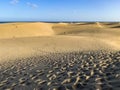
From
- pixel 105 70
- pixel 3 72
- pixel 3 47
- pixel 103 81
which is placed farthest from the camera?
pixel 3 47

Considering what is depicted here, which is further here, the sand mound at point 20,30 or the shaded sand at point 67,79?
the sand mound at point 20,30

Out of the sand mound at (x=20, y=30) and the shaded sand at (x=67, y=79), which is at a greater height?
the shaded sand at (x=67, y=79)

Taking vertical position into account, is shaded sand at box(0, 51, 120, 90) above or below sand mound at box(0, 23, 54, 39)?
above

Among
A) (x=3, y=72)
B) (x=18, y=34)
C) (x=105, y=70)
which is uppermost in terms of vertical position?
(x=105, y=70)

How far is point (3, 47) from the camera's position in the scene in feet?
60.0

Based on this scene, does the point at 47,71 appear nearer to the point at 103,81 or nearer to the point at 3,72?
the point at 3,72

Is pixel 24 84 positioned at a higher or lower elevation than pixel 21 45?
higher

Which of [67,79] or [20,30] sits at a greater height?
[67,79]

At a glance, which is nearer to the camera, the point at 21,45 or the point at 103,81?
the point at 103,81

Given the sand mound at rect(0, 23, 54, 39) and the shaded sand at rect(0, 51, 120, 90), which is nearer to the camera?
the shaded sand at rect(0, 51, 120, 90)

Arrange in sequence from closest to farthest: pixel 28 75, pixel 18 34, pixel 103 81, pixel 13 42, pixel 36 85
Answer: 1. pixel 103 81
2. pixel 36 85
3. pixel 28 75
4. pixel 13 42
5. pixel 18 34

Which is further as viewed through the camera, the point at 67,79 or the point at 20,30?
the point at 20,30

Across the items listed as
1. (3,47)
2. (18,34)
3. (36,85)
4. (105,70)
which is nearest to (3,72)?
(36,85)

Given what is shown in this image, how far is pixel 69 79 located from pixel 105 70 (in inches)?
57.1
